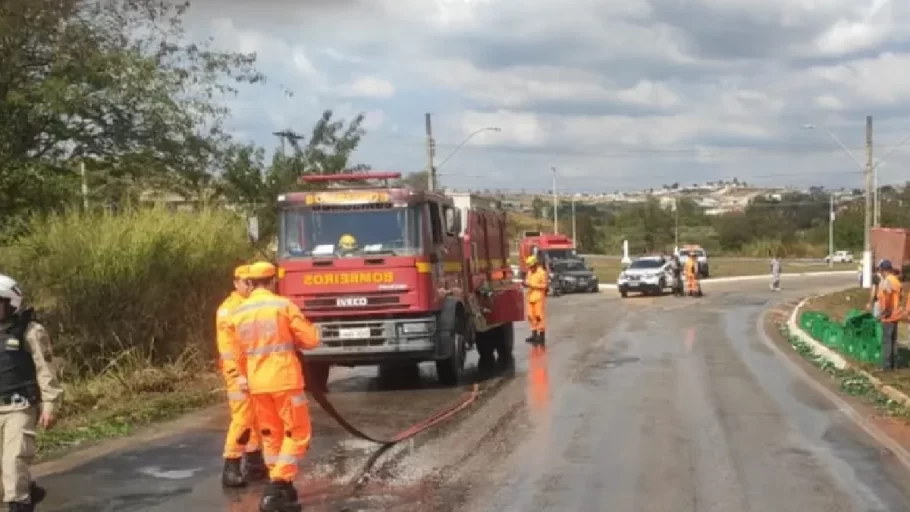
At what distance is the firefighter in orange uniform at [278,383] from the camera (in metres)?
7.47

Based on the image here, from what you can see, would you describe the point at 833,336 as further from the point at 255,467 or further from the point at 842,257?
the point at 842,257

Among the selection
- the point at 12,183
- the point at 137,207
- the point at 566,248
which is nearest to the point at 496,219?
the point at 137,207

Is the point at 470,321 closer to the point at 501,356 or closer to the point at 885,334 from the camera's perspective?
Result: the point at 501,356

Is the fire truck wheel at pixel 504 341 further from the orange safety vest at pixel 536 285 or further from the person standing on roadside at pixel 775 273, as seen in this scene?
the person standing on roadside at pixel 775 273

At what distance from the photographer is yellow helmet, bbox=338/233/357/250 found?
14836 mm

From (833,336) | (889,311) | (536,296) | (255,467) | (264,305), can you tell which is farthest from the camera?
(536,296)

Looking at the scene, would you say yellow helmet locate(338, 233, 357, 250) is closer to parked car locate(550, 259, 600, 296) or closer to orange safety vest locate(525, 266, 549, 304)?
orange safety vest locate(525, 266, 549, 304)

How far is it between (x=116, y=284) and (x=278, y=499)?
9.36 m

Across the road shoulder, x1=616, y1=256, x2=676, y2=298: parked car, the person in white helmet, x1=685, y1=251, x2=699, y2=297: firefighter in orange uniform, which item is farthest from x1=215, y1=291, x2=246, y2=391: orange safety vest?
x1=685, y1=251, x2=699, y2=297: firefighter in orange uniform

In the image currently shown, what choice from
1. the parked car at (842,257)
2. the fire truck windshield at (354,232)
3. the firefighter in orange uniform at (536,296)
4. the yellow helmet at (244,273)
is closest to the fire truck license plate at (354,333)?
→ the fire truck windshield at (354,232)

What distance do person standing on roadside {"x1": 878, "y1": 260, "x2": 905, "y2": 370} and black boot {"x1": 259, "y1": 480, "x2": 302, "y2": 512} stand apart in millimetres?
11310

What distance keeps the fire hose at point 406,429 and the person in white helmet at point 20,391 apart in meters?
2.46

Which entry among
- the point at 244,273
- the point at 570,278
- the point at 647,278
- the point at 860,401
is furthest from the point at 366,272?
the point at 570,278

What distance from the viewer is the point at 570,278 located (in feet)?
167
